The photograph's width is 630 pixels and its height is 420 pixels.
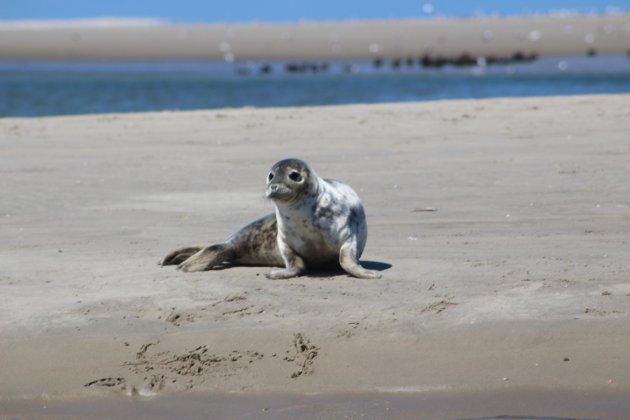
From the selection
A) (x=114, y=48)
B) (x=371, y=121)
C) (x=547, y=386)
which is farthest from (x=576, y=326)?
(x=114, y=48)

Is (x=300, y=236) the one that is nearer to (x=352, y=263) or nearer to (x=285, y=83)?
(x=352, y=263)

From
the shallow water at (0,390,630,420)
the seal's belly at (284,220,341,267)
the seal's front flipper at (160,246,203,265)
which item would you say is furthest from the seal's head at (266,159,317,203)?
the shallow water at (0,390,630,420)

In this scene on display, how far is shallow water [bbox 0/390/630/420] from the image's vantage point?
5043mm

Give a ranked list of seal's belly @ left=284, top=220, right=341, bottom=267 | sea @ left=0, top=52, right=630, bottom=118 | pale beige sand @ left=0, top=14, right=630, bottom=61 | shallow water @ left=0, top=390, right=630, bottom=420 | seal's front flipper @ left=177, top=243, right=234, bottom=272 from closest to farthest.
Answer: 1. shallow water @ left=0, top=390, right=630, bottom=420
2. seal's belly @ left=284, top=220, right=341, bottom=267
3. seal's front flipper @ left=177, top=243, right=234, bottom=272
4. sea @ left=0, top=52, right=630, bottom=118
5. pale beige sand @ left=0, top=14, right=630, bottom=61

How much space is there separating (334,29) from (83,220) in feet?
219

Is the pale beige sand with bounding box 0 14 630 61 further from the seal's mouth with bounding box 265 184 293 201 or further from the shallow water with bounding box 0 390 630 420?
the shallow water with bounding box 0 390 630 420

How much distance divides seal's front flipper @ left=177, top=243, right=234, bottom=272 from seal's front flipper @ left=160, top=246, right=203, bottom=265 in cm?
13

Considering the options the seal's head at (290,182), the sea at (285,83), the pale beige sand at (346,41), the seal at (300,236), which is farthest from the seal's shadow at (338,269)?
the pale beige sand at (346,41)

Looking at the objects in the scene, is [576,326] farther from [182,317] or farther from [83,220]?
[83,220]

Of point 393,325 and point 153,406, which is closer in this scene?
point 153,406

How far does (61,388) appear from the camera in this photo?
5480mm

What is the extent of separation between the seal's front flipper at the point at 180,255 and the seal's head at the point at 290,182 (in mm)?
759

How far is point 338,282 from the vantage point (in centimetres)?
666

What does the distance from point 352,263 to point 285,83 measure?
24.8 metres
